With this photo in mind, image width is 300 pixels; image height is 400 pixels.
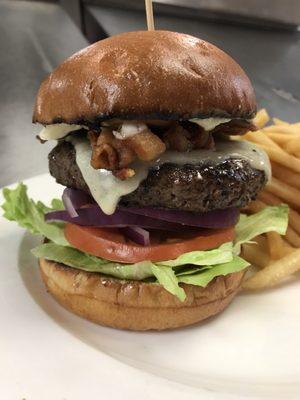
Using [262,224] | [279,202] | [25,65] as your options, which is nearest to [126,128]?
[262,224]

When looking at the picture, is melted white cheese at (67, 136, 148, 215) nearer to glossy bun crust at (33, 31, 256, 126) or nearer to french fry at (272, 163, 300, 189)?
glossy bun crust at (33, 31, 256, 126)

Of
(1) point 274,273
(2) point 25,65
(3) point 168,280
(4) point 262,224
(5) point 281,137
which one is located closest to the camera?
(3) point 168,280

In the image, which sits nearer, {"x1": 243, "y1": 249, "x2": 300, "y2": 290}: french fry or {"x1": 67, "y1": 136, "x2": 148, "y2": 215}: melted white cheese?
{"x1": 67, "y1": 136, "x2": 148, "y2": 215}: melted white cheese

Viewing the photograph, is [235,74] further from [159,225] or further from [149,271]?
[149,271]

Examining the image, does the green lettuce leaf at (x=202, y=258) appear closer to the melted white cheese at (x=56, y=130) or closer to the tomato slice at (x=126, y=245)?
the tomato slice at (x=126, y=245)

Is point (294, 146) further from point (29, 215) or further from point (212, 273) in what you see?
point (29, 215)

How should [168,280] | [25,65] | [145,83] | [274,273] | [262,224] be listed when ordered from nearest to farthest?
[145,83] → [168,280] → [274,273] → [262,224] → [25,65]

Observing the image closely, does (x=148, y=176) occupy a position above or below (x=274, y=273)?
above

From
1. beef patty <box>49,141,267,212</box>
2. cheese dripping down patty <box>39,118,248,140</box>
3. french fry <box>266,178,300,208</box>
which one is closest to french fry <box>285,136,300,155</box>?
french fry <box>266,178,300,208</box>
